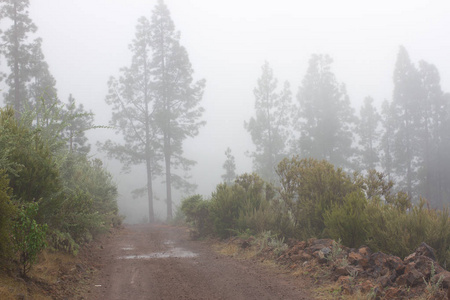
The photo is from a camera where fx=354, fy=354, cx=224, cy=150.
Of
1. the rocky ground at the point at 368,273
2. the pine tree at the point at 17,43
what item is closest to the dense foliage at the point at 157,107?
the pine tree at the point at 17,43

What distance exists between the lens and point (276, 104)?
3494 centimetres

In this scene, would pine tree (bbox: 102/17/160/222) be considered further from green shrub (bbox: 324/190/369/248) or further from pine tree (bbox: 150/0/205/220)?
green shrub (bbox: 324/190/369/248)

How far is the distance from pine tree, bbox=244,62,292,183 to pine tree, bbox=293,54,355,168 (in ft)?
8.08

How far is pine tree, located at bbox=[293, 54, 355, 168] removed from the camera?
3594 cm

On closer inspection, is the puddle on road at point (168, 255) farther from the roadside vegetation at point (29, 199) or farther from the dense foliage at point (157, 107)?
the dense foliage at point (157, 107)

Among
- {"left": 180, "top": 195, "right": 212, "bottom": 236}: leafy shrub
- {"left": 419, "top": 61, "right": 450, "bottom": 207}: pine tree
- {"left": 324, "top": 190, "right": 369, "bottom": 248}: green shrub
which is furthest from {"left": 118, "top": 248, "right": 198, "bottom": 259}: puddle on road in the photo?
{"left": 419, "top": 61, "right": 450, "bottom": 207}: pine tree

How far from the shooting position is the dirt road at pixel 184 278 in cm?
617

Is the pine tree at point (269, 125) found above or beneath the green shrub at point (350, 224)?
above

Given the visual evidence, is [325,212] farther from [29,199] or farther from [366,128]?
[366,128]

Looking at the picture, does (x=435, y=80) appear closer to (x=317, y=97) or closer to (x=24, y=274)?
(x=317, y=97)

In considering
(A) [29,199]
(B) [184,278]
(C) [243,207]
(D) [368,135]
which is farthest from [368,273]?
(D) [368,135]

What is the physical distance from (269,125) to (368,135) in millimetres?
11674

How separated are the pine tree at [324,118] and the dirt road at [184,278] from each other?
89.8ft

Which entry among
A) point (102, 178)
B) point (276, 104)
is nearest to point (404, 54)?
point (276, 104)
